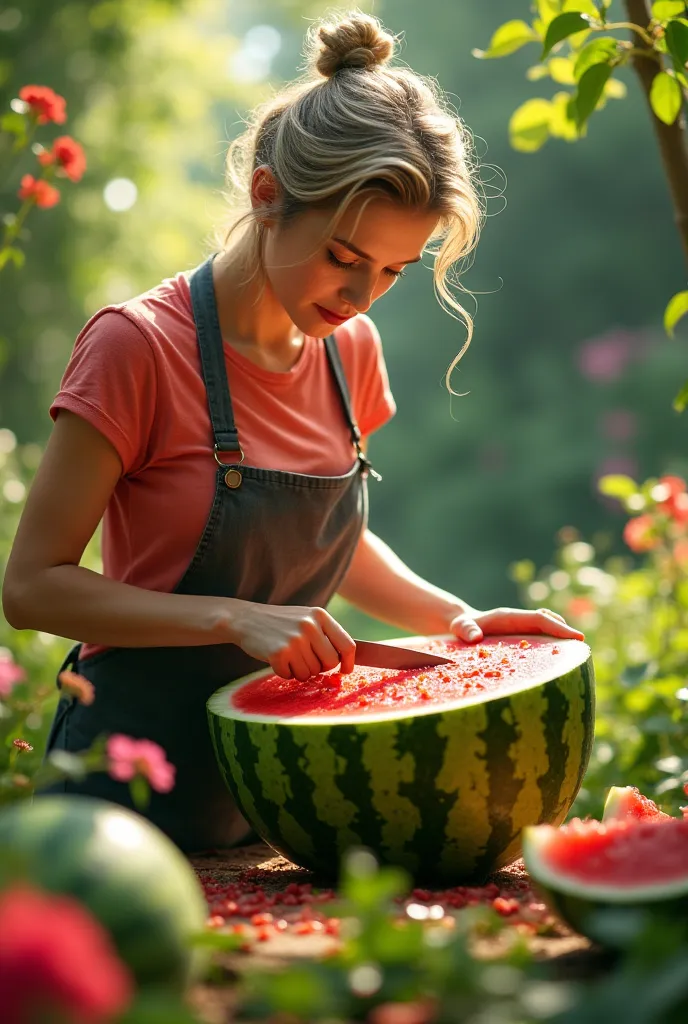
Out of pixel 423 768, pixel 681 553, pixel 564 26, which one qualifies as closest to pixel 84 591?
pixel 423 768

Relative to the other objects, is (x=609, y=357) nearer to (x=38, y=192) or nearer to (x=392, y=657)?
(x=38, y=192)

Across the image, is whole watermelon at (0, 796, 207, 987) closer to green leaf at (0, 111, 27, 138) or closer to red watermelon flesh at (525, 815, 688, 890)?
red watermelon flesh at (525, 815, 688, 890)

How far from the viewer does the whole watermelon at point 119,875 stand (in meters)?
1.05

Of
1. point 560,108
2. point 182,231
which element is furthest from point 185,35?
point 560,108

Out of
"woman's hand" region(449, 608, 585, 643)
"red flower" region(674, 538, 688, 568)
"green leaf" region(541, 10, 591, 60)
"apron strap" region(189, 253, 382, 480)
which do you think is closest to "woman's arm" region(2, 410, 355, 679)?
"apron strap" region(189, 253, 382, 480)

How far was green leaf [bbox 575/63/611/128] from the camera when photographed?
2.13 meters

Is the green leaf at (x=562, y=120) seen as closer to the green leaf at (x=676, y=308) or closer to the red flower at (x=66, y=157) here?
the green leaf at (x=676, y=308)

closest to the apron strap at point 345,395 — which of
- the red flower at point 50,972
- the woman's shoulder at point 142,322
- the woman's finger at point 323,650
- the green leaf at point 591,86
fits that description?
the woman's shoulder at point 142,322

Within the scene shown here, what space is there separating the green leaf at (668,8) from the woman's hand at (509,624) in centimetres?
119

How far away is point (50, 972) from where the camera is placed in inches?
32.6

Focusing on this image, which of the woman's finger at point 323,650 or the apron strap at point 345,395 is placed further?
the apron strap at point 345,395

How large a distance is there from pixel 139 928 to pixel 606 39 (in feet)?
5.97

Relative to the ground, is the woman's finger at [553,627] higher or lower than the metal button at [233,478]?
lower

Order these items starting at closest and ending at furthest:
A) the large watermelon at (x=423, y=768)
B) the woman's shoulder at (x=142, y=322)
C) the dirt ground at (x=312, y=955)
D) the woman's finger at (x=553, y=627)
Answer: the dirt ground at (x=312, y=955), the large watermelon at (x=423, y=768), the woman's shoulder at (x=142, y=322), the woman's finger at (x=553, y=627)
